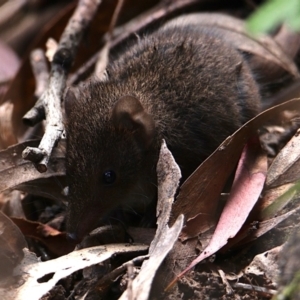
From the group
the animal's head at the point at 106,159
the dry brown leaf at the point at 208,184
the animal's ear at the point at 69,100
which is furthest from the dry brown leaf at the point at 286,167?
the animal's ear at the point at 69,100

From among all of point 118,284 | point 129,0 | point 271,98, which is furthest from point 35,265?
point 129,0

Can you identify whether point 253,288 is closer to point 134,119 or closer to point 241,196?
point 241,196

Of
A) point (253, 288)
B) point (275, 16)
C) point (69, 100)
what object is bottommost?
point (253, 288)

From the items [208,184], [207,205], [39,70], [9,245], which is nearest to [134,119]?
A: [208,184]

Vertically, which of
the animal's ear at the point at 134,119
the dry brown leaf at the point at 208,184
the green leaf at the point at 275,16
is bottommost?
the dry brown leaf at the point at 208,184

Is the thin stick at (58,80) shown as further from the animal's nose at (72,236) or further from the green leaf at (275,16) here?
the green leaf at (275,16)

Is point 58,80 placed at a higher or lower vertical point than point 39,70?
higher

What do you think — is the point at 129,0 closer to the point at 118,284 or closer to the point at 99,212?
the point at 99,212
